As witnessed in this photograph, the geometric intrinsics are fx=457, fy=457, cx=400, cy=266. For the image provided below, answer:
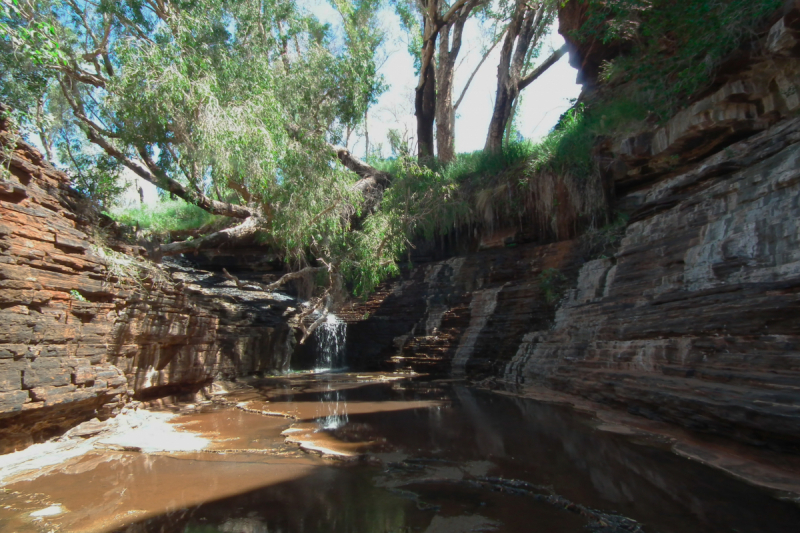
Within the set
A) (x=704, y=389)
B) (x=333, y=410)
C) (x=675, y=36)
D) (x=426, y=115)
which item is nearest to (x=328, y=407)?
(x=333, y=410)

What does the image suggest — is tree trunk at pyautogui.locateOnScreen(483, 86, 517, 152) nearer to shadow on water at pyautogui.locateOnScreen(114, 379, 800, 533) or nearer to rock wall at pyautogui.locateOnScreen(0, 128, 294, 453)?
rock wall at pyautogui.locateOnScreen(0, 128, 294, 453)

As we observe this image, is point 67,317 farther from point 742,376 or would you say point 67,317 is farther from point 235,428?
point 742,376

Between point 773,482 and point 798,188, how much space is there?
352 centimetres

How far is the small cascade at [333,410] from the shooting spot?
570cm

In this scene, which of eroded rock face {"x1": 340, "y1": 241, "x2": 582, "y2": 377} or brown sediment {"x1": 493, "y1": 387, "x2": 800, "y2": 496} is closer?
brown sediment {"x1": 493, "y1": 387, "x2": 800, "y2": 496}

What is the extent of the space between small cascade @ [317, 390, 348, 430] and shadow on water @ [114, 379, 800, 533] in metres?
0.68

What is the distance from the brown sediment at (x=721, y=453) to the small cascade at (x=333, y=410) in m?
3.09

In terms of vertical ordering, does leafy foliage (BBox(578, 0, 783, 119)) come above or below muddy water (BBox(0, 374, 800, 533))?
above

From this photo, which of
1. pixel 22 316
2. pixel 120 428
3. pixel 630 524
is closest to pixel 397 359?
pixel 120 428

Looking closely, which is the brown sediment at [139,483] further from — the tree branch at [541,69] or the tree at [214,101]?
the tree branch at [541,69]

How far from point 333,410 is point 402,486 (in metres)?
3.29

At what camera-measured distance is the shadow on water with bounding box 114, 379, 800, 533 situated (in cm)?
284

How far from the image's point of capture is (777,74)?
664 cm

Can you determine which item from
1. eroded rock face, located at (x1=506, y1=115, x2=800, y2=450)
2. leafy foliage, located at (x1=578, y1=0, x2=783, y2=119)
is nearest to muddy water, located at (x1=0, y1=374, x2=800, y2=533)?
eroded rock face, located at (x1=506, y1=115, x2=800, y2=450)
